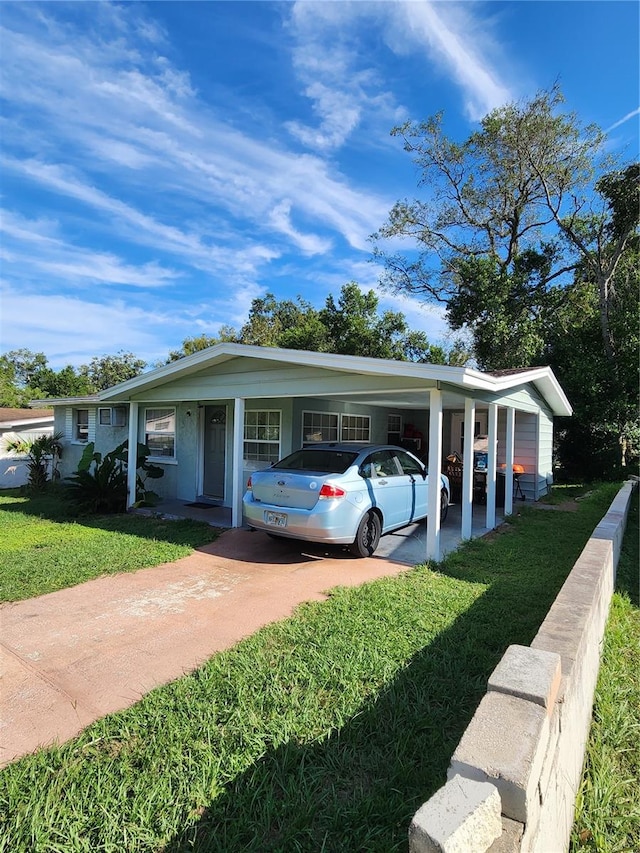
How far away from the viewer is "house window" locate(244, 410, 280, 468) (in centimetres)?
1048

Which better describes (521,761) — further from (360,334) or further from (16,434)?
(360,334)

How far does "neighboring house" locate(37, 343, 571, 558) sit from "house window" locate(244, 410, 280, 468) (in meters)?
0.03

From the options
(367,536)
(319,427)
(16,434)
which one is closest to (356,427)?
(319,427)

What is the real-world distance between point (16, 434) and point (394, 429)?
14.0 m

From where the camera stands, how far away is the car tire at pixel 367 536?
21.4 feet

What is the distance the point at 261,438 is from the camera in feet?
35.3

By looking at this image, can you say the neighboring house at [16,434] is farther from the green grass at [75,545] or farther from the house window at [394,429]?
the house window at [394,429]

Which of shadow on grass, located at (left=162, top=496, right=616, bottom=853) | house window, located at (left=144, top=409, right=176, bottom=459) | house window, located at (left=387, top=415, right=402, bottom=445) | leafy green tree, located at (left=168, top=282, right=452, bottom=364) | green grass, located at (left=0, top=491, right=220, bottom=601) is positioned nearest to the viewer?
shadow on grass, located at (left=162, top=496, right=616, bottom=853)

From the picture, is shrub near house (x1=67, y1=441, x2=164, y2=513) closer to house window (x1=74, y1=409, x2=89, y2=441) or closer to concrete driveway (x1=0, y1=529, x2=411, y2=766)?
concrete driveway (x1=0, y1=529, x2=411, y2=766)

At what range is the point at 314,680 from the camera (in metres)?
3.28

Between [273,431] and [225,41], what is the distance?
7.11m

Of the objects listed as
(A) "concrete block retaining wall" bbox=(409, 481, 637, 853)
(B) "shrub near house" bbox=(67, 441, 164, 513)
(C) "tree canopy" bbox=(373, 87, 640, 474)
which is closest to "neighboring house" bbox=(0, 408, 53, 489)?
(B) "shrub near house" bbox=(67, 441, 164, 513)

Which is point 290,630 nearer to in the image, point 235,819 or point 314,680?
point 314,680

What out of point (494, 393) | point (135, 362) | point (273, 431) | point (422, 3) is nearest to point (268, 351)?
point (273, 431)
